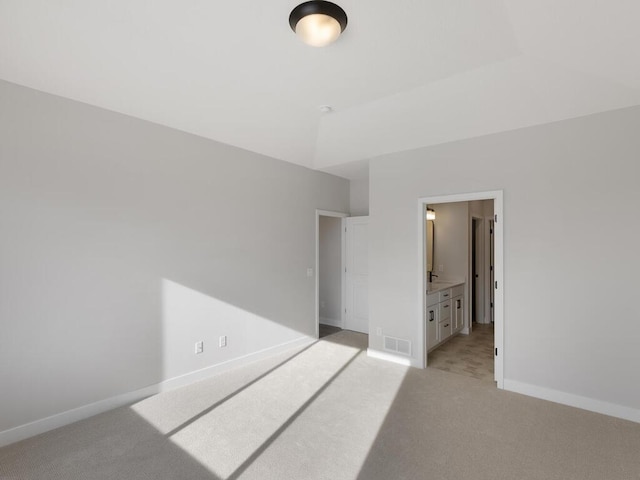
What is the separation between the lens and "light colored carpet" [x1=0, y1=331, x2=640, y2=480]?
7.06 feet

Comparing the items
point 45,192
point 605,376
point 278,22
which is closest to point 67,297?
point 45,192

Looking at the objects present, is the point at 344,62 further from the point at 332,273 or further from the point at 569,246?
the point at 332,273

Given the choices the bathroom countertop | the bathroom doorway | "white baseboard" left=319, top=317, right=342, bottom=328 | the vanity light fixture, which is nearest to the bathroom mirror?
the vanity light fixture

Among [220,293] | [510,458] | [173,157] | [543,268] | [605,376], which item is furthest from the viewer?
[220,293]

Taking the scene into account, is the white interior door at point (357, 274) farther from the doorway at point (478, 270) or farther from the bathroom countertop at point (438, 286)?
the doorway at point (478, 270)

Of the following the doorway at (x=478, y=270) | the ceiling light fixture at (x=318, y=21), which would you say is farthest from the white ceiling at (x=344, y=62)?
the doorway at (x=478, y=270)

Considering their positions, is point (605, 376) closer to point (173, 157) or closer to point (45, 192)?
point (173, 157)

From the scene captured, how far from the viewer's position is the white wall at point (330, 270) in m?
5.88

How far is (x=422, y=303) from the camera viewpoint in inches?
156

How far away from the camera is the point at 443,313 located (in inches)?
184

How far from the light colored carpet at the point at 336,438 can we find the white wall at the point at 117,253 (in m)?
0.43

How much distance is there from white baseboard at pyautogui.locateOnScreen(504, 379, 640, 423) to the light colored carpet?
0.30 feet

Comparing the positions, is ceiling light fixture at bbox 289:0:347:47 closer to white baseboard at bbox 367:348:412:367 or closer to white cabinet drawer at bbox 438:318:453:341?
white baseboard at bbox 367:348:412:367

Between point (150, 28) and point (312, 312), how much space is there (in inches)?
155
